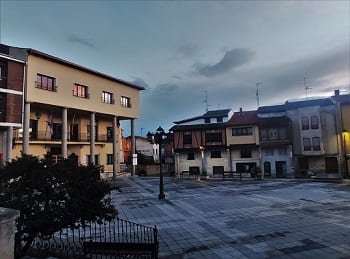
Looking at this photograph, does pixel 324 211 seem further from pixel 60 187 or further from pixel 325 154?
pixel 325 154

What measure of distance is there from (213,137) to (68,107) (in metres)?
21.9

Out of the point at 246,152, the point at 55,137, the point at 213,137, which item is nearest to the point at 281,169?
the point at 246,152

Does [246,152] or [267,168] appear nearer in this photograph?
[267,168]

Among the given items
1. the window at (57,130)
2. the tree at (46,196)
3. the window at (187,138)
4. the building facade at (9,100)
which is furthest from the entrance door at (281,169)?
the tree at (46,196)

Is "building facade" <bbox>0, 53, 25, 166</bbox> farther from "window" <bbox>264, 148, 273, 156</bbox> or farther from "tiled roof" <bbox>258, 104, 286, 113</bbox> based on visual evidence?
"tiled roof" <bbox>258, 104, 286, 113</bbox>

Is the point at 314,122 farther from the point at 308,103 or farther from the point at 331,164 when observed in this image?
the point at 331,164

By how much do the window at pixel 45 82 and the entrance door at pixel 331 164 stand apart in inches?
1437

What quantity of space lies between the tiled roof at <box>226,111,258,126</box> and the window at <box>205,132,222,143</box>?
2357 mm

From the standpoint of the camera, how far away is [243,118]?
4212 cm

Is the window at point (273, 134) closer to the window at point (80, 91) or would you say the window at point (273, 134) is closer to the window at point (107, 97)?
the window at point (107, 97)

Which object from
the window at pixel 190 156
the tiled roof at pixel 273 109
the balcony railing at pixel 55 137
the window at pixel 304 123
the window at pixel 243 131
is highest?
the tiled roof at pixel 273 109

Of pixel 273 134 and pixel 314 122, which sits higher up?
pixel 314 122

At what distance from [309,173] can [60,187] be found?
37.5 m

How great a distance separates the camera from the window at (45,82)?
28.1m
